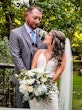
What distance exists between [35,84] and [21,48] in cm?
65

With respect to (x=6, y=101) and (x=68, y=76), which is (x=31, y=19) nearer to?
(x=68, y=76)

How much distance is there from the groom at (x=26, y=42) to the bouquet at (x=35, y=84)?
0.38 m

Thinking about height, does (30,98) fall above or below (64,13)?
below

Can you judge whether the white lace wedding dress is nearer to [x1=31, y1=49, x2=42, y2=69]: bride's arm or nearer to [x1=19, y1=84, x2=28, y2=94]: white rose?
[x1=31, y1=49, x2=42, y2=69]: bride's arm

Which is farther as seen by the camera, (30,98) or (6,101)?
(6,101)

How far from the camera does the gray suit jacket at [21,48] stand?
15.8 feet

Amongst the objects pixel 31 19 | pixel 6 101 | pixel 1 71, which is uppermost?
pixel 31 19

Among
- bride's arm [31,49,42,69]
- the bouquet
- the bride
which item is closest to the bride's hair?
the bride

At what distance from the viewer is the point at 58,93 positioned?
191 inches

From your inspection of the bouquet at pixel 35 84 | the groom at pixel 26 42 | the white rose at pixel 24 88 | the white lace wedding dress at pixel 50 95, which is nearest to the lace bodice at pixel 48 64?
the white lace wedding dress at pixel 50 95

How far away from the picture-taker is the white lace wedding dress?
178 inches

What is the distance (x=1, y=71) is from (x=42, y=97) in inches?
149

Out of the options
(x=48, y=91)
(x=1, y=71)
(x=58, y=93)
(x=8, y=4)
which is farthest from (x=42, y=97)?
(x=8, y=4)

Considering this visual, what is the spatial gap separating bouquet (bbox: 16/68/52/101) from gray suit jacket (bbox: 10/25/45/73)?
39 cm
